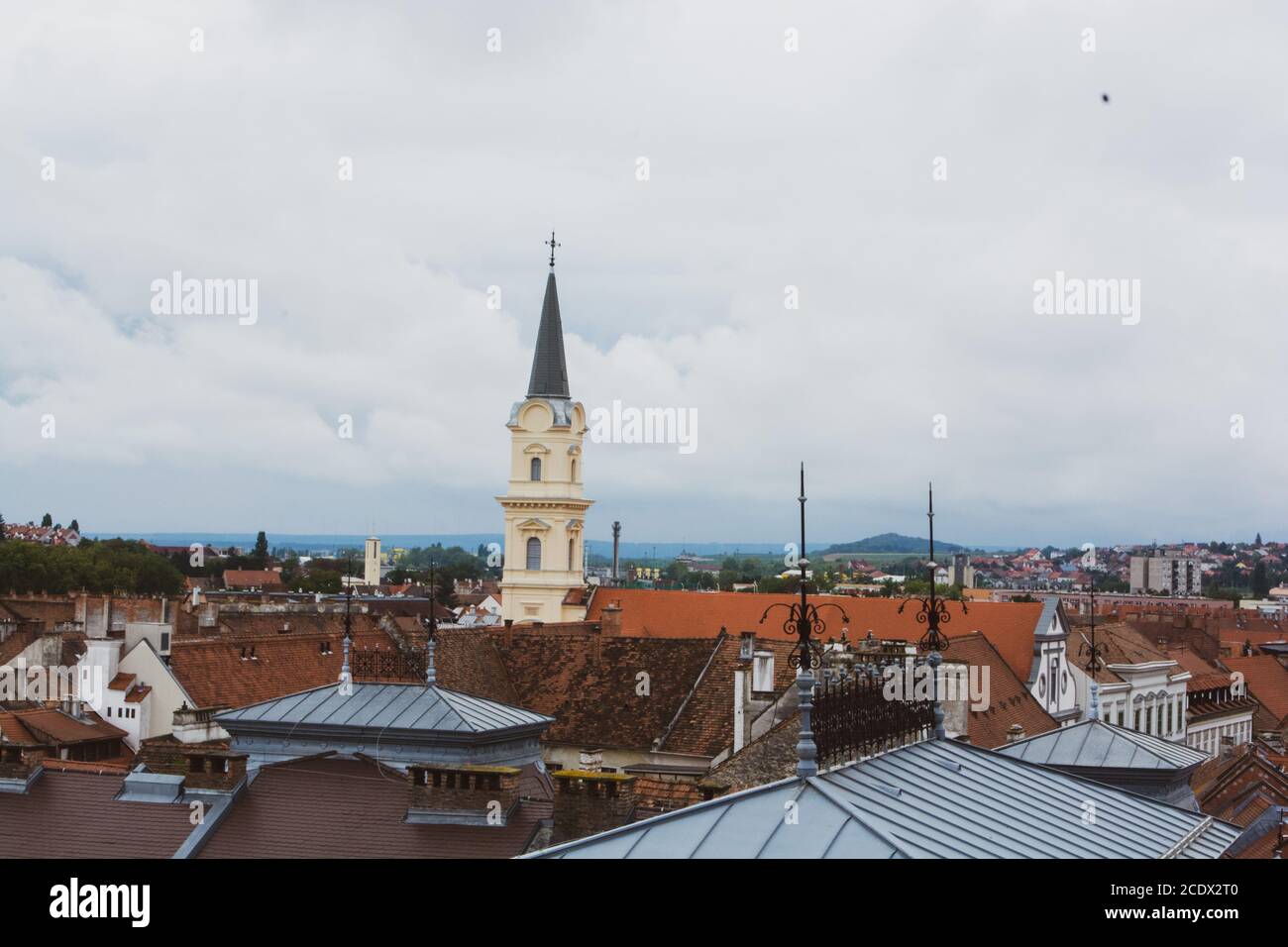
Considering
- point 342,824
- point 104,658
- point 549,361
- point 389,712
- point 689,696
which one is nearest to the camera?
point 342,824

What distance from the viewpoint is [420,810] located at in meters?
22.9

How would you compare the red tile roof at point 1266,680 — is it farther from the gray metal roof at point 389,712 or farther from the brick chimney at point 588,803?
the brick chimney at point 588,803

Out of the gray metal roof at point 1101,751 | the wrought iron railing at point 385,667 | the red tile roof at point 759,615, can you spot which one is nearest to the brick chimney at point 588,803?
the gray metal roof at point 1101,751

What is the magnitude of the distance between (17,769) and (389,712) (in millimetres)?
5814

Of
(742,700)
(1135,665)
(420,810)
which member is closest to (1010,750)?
(420,810)

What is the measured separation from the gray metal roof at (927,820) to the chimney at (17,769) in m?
13.5

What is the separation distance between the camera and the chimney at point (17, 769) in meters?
25.2

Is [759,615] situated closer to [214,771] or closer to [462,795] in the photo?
[214,771]

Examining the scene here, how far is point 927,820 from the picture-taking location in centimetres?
1595

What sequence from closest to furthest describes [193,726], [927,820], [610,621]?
[927,820]
[193,726]
[610,621]

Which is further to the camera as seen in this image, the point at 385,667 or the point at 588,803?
the point at 385,667

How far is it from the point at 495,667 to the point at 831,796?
130ft

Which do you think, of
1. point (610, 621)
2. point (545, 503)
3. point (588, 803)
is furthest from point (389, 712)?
point (545, 503)
